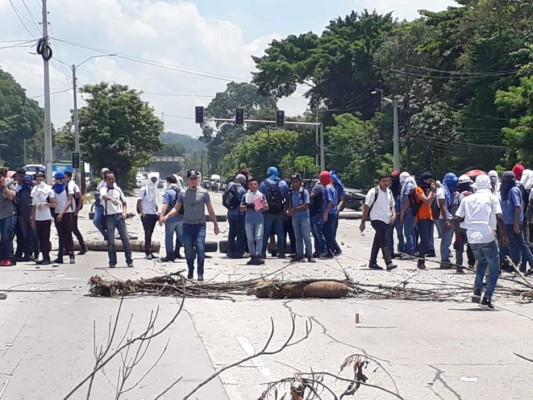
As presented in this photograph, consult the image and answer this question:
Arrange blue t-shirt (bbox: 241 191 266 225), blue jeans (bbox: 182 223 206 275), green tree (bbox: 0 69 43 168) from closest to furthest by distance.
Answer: blue jeans (bbox: 182 223 206 275) → blue t-shirt (bbox: 241 191 266 225) → green tree (bbox: 0 69 43 168)

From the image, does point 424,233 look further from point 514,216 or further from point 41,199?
point 41,199

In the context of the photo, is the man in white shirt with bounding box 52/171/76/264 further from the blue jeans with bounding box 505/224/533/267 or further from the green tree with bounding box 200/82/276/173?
the green tree with bounding box 200/82/276/173

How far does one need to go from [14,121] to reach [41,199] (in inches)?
5132

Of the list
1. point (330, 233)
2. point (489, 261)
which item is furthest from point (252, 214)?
point (489, 261)

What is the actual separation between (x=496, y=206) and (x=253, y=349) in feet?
15.3

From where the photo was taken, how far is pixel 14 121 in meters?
143

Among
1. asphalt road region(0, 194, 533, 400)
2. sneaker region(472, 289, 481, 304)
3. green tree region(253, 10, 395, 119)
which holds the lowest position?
asphalt road region(0, 194, 533, 400)

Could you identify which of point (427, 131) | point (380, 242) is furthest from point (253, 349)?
point (427, 131)

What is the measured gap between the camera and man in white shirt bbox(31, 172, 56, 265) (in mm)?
18344

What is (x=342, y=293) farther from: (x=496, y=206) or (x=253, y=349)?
(x=253, y=349)

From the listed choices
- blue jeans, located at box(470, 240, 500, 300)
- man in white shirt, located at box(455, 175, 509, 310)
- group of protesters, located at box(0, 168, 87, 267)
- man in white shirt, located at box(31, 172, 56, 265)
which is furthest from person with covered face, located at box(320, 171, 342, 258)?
blue jeans, located at box(470, 240, 500, 300)

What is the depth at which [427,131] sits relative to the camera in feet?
179

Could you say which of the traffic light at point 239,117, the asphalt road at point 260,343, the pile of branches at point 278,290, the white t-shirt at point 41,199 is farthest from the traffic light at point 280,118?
the pile of branches at point 278,290

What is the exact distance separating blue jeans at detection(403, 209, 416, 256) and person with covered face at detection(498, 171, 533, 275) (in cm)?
274
